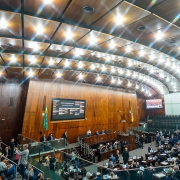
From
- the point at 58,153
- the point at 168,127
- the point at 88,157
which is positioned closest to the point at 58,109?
the point at 88,157

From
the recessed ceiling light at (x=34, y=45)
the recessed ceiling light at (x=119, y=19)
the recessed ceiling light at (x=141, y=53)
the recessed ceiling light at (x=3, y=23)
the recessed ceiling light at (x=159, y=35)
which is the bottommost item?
the recessed ceiling light at (x=3, y=23)

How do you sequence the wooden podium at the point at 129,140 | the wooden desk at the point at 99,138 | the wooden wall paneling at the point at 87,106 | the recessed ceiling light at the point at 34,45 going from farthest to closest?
the wooden podium at the point at 129,140
the wooden desk at the point at 99,138
the wooden wall paneling at the point at 87,106
the recessed ceiling light at the point at 34,45

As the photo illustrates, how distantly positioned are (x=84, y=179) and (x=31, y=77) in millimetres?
9625

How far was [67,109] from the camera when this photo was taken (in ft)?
50.8

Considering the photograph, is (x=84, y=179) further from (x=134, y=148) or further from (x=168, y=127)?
(x=168, y=127)

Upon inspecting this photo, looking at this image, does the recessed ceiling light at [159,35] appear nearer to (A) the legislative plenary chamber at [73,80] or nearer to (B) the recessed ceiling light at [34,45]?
(A) the legislative plenary chamber at [73,80]

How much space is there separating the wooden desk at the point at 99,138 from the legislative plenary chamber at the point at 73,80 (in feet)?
0.31

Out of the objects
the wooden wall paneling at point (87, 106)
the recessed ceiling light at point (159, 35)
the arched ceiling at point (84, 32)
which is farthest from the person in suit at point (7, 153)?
the recessed ceiling light at point (159, 35)

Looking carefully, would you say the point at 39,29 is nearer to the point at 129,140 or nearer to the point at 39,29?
the point at 39,29

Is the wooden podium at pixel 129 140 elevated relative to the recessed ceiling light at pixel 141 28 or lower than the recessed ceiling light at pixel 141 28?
lower

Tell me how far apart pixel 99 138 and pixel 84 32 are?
12645 mm

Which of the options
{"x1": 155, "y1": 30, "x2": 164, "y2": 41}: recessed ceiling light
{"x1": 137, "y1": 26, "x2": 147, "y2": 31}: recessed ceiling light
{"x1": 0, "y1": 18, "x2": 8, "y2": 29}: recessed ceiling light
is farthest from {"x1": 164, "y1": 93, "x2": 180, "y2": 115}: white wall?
{"x1": 0, "y1": 18, "x2": 8, "y2": 29}: recessed ceiling light

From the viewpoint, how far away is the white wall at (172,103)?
24.7 meters

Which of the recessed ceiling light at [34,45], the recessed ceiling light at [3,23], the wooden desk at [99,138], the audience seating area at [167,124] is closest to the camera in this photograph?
the recessed ceiling light at [3,23]
